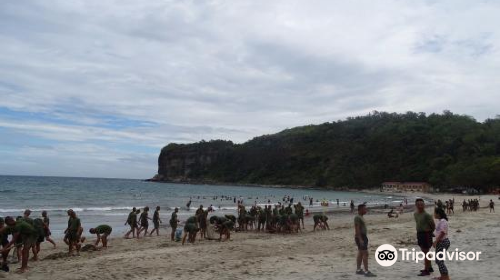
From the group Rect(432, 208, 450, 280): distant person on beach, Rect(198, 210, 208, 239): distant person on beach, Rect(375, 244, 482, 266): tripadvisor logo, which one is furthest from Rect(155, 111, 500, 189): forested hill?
Rect(432, 208, 450, 280): distant person on beach

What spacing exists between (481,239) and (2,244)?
46.3 feet

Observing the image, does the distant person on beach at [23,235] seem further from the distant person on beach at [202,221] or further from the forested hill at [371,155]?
the forested hill at [371,155]

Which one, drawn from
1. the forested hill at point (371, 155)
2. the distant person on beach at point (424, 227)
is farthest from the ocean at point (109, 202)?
the forested hill at point (371, 155)

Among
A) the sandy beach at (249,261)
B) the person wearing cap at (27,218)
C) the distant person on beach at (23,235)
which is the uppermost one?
the person wearing cap at (27,218)

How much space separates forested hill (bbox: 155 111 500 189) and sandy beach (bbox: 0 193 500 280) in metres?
76.1

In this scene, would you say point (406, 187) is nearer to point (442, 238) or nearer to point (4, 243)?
point (442, 238)

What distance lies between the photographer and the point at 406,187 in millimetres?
111312

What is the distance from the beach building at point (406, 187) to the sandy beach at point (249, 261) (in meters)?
94.2

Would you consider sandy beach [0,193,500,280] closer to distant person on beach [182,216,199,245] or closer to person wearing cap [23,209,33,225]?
distant person on beach [182,216,199,245]

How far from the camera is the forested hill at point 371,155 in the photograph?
4193 inches

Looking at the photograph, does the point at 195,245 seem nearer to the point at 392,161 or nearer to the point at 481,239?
the point at 481,239

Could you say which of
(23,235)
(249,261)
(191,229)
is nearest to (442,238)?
(249,261)

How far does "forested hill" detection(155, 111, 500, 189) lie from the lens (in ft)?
349

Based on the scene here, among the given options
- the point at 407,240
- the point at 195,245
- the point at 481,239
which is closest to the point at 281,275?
the point at 195,245
